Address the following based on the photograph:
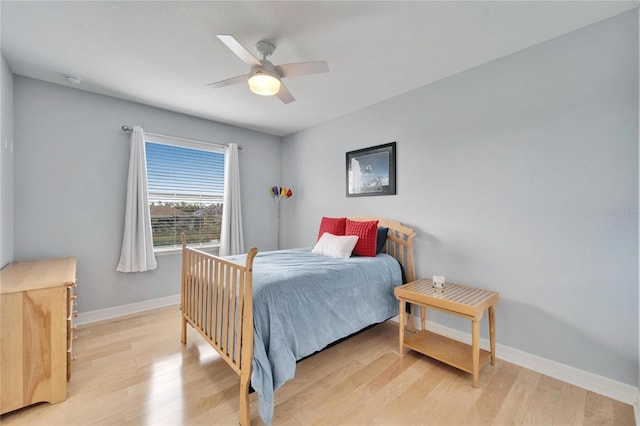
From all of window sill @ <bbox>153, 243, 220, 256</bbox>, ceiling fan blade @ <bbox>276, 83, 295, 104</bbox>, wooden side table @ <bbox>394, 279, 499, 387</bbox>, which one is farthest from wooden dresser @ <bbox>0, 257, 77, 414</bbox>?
wooden side table @ <bbox>394, 279, 499, 387</bbox>

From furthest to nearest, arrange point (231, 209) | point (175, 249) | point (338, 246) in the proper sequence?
point (231, 209) → point (175, 249) → point (338, 246)

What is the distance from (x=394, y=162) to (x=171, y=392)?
2.86 meters

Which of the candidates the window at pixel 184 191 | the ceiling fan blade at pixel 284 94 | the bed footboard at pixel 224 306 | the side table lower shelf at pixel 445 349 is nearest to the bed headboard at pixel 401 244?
the side table lower shelf at pixel 445 349

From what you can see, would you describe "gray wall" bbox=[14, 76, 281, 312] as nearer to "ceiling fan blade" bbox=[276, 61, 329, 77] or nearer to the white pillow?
the white pillow

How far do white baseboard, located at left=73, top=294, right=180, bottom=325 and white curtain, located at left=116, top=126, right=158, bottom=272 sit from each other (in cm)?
45

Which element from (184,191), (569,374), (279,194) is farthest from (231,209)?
(569,374)

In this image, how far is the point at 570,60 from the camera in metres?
1.96

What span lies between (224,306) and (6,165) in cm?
231

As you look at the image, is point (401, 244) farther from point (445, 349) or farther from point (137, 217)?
point (137, 217)

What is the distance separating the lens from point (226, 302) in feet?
5.91

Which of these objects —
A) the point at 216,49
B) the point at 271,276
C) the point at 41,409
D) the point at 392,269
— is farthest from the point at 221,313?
the point at 216,49

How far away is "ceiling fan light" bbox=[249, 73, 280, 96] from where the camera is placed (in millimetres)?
1895

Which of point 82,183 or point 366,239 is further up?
point 82,183

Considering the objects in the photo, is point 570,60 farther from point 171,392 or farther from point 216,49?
point 171,392
